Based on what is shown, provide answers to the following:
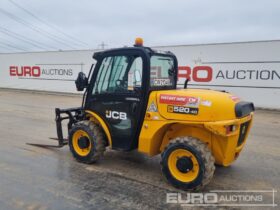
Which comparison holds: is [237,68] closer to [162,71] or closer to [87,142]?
[162,71]

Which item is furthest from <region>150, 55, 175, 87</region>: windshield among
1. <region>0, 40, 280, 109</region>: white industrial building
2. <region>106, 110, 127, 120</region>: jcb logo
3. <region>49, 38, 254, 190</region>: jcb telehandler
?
<region>0, 40, 280, 109</region>: white industrial building

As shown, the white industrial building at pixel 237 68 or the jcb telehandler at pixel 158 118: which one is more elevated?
the white industrial building at pixel 237 68

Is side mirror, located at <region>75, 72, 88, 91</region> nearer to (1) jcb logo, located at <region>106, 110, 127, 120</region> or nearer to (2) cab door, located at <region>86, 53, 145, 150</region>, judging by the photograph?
(2) cab door, located at <region>86, 53, 145, 150</region>

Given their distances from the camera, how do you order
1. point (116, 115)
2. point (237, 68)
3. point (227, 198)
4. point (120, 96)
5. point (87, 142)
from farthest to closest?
point (237, 68) < point (87, 142) < point (116, 115) < point (120, 96) < point (227, 198)

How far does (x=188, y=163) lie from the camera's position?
404 cm

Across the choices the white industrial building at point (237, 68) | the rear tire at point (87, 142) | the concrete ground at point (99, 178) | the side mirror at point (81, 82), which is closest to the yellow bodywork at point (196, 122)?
the concrete ground at point (99, 178)

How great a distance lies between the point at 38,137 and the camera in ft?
23.1

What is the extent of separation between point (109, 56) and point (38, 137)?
10.9 feet

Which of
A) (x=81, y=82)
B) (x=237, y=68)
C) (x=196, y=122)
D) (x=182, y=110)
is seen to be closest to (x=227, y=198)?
(x=196, y=122)

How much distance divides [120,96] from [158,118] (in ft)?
2.58

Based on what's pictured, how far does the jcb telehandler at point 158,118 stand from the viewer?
398 centimetres

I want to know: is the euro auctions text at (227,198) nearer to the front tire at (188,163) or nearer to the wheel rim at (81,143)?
the front tire at (188,163)

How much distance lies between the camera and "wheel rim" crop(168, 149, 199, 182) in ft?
13.2

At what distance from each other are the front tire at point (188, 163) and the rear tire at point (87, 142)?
1.30 meters
